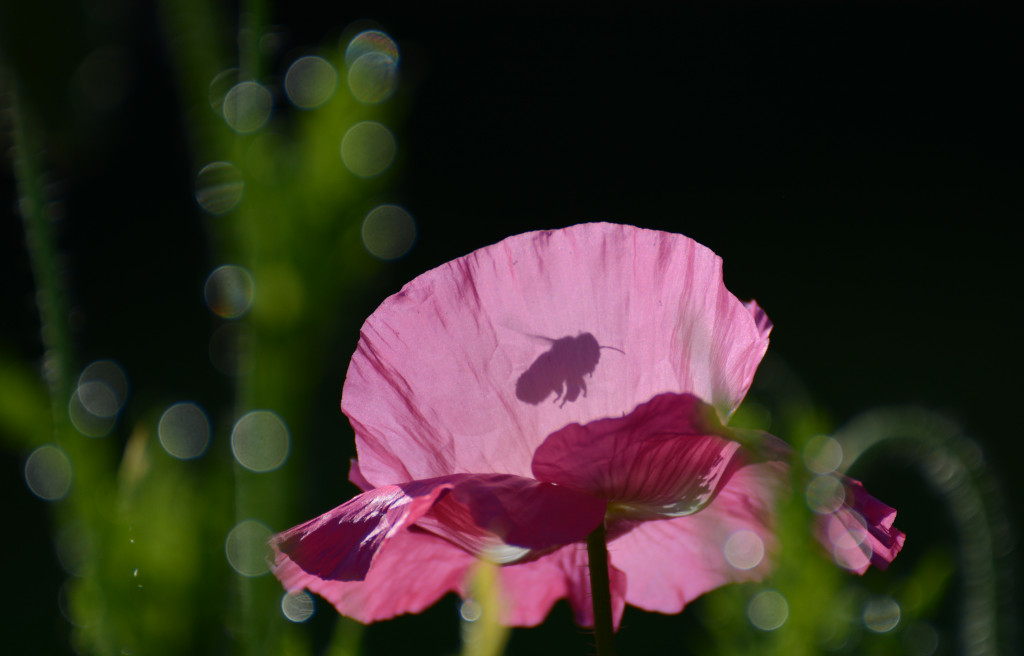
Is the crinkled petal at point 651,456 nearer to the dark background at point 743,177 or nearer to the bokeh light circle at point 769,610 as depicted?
the bokeh light circle at point 769,610

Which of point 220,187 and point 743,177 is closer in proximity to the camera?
point 220,187

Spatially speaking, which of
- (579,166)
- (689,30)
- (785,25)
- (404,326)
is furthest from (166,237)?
(404,326)

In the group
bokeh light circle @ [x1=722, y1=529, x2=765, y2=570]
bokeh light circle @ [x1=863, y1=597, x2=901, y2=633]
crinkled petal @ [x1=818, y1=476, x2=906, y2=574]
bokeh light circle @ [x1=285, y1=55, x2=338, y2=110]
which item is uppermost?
bokeh light circle @ [x1=285, y1=55, x2=338, y2=110]

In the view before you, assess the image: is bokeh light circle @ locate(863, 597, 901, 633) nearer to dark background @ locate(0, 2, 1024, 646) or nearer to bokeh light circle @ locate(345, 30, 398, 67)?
bokeh light circle @ locate(345, 30, 398, 67)

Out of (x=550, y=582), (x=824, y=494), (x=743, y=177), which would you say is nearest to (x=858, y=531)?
(x=824, y=494)

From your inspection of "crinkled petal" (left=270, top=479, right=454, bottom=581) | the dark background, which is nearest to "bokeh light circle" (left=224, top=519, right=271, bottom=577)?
"crinkled petal" (left=270, top=479, right=454, bottom=581)

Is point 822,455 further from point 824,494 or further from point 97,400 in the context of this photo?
point 97,400

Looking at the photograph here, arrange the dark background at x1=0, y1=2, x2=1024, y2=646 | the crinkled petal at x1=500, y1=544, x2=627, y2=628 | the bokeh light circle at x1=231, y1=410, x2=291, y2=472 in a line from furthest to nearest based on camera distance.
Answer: the dark background at x1=0, y1=2, x2=1024, y2=646 < the crinkled petal at x1=500, y1=544, x2=627, y2=628 < the bokeh light circle at x1=231, y1=410, x2=291, y2=472

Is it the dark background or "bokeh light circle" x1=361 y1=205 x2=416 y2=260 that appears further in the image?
the dark background
